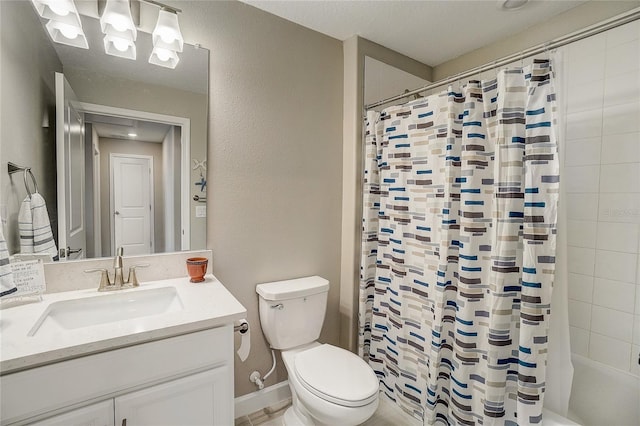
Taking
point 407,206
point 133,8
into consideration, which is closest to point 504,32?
point 407,206

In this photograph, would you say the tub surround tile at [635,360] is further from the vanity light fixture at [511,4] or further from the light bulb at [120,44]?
the light bulb at [120,44]

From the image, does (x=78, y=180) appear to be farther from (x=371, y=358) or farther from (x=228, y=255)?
(x=371, y=358)

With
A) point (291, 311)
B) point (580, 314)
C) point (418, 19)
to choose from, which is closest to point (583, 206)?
point (580, 314)

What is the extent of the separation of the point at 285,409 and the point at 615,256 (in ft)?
6.86

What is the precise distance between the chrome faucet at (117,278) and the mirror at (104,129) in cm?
8

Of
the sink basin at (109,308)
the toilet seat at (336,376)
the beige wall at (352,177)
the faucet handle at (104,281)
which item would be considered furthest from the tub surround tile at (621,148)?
the faucet handle at (104,281)

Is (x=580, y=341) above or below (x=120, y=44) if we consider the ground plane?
below

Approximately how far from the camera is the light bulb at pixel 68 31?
127 cm

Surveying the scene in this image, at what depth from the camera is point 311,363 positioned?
1.55 meters

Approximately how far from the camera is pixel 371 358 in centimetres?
202

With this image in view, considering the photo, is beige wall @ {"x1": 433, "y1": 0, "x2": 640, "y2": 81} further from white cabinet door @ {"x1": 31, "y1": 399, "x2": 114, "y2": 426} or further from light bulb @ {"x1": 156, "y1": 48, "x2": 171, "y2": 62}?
white cabinet door @ {"x1": 31, "y1": 399, "x2": 114, "y2": 426}

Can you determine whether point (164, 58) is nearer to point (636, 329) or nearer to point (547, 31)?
point (547, 31)

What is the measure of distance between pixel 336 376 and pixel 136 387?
2.84 ft

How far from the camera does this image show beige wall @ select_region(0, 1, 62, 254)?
1119mm
